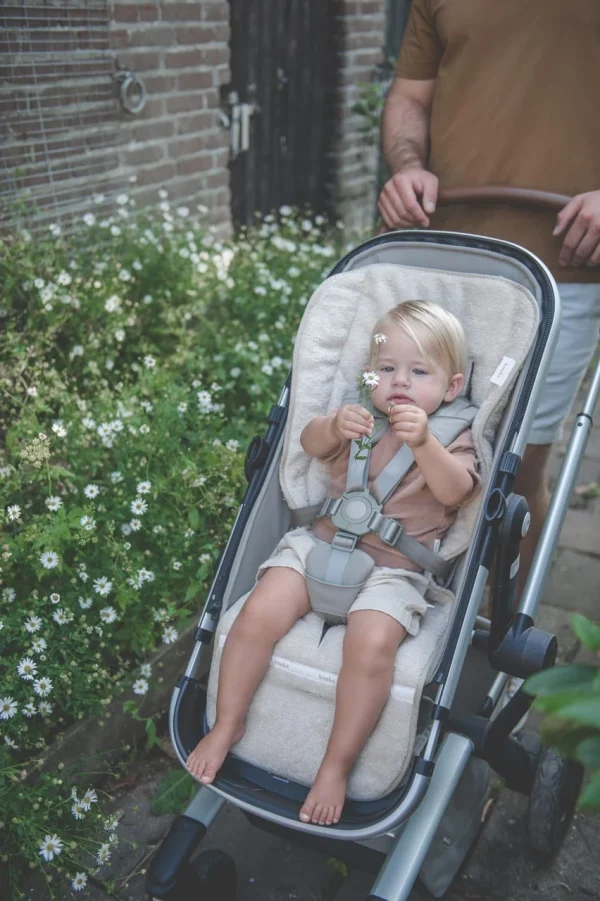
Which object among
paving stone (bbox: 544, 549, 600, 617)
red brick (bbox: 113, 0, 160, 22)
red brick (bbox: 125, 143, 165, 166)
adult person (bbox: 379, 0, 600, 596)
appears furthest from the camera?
red brick (bbox: 125, 143, 165, 166)

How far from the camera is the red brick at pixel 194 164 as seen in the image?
4574 mm

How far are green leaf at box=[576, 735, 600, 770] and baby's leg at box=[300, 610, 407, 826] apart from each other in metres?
0.87

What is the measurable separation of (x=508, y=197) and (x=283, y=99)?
3537 mm

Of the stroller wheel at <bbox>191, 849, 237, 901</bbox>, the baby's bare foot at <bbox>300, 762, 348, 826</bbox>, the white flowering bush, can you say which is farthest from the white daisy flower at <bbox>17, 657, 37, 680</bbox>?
the baby's bare foot at <bbox>300, 762, 348, 826</bbox>

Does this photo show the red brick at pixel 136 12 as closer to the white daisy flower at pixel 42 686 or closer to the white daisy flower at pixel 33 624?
the white daisy flower at pixel 33 624

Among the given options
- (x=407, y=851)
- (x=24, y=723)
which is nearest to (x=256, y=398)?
(x=24, y=723)

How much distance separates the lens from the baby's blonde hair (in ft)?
7.23

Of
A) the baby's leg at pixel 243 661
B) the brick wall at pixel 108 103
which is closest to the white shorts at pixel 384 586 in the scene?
the baby's leg at pixel 243 661

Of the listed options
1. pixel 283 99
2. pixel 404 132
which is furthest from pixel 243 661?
pixel 283 99

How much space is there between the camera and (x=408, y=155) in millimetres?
2703

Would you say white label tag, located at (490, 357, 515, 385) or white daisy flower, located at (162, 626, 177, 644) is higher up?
white label tag, located at (490, 357, 515, 385)

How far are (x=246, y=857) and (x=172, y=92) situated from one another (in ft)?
11.8

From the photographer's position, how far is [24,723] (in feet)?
7.20

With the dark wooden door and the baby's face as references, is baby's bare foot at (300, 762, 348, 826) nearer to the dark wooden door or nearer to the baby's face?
the baby's face
